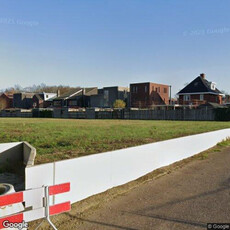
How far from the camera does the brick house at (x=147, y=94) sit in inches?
2105

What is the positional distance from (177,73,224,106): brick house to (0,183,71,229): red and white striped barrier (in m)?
43.7

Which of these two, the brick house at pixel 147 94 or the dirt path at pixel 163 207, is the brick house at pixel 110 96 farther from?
the dirt path at pixel 163 207

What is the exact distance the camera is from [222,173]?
655 centimetres

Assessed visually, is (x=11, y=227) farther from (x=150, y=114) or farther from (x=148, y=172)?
(x=150, y=114)

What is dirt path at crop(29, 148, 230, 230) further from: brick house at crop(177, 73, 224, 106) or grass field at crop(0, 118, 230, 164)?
brick house at crop(177, 73, 224, 106)

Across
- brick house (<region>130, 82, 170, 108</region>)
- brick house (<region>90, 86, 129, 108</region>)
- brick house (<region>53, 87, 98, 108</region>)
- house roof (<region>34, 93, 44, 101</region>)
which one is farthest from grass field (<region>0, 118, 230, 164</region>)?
house roof (<region>34, 93, 44, 101</region>)

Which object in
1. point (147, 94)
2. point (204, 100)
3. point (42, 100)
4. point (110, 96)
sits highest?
point (147, 94)

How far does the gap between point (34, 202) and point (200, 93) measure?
4636cm

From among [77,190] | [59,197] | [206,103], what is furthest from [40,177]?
[206,103]

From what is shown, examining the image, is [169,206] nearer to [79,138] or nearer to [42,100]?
[79,138]

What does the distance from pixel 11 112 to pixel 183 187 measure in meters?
52.4

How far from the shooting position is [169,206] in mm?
4234

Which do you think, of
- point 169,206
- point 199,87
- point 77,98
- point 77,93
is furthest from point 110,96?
point 169,206

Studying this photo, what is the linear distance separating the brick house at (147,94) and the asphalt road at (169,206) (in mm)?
47028
